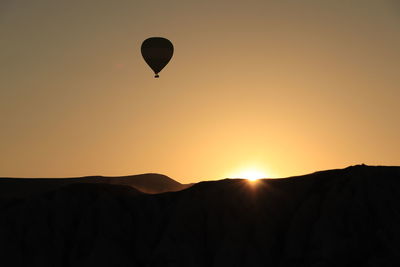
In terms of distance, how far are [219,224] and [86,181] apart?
134 feet

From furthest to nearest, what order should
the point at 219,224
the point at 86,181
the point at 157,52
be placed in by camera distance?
the point at 86,181 < the point at 157,52 < the point at 219,224

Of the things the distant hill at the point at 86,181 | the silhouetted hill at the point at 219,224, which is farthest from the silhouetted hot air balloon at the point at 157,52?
the distant hill at the point at 86,181

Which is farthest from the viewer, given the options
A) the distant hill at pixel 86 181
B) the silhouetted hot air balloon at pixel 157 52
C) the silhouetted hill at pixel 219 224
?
the distant hill at pixel 86 181

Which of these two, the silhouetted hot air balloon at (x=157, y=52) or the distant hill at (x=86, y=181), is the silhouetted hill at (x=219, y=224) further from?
the distant hill at (x=86, y=181)

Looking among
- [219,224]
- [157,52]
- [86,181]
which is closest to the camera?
[219,224]

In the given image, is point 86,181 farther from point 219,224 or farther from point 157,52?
point 219,224

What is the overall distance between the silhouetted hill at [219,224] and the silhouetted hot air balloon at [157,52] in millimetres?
12802

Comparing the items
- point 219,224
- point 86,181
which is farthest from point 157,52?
point 86,181

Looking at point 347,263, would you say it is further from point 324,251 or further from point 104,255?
point 104,255

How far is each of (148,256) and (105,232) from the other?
5.28 metres

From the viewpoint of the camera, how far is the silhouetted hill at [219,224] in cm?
7406

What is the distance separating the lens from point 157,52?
86.0 m

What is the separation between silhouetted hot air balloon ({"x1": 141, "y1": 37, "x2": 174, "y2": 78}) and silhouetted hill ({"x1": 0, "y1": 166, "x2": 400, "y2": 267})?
1280 centimetres

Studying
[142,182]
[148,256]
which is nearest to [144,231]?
[148,256]
